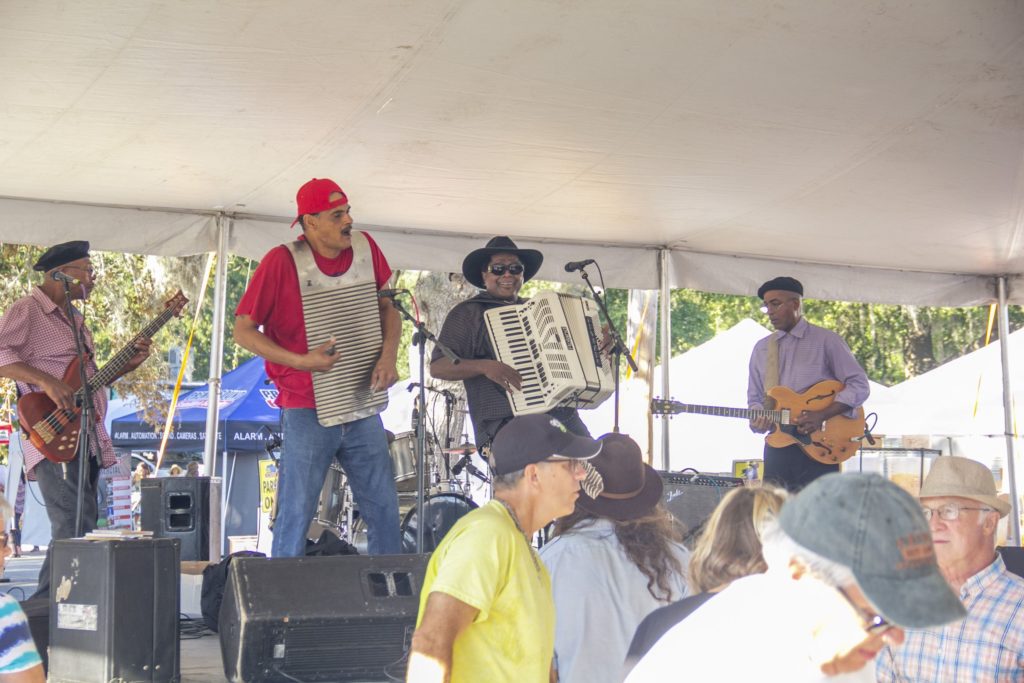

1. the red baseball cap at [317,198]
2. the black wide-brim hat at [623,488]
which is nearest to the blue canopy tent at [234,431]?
the red baseball cap at [317,198]

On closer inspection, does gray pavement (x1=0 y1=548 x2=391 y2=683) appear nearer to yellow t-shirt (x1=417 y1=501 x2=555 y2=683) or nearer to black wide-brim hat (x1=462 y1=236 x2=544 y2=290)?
yellow t-shirt (x1=417 y1=501 x2=555 y2=683)

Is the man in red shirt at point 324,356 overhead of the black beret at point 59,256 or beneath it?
beneath

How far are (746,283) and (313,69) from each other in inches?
183

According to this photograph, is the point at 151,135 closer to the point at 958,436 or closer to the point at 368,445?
the point at 368,445

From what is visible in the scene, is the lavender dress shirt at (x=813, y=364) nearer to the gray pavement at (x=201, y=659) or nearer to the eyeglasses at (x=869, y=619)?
the gray pavement at (x=201, y=659)

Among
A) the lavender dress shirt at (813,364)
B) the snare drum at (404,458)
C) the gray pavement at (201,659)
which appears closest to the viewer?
the gray pavement at (201,659)

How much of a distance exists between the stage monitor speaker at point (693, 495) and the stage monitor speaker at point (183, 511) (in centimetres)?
253

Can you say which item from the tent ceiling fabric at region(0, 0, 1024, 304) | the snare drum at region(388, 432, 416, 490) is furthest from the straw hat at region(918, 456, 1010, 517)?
the snare drum at region(388, 432, 416, 490)

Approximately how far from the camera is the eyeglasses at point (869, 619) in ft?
4.84

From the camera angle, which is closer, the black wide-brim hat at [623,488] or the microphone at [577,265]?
the black wide-brim hat at [623,488]

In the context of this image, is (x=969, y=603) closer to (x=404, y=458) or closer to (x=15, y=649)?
(x=15, y=649)

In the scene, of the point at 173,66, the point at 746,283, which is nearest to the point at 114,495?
the point at 173,66

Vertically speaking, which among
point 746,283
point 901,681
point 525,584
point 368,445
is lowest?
point 901,681

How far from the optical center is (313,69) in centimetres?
481
